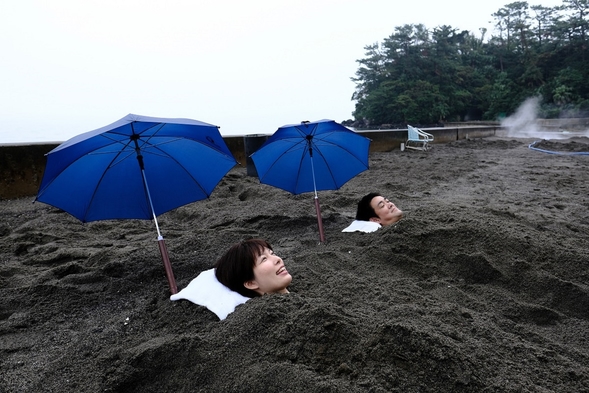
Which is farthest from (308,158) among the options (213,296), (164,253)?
(213,296)

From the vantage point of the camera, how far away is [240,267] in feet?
7.95

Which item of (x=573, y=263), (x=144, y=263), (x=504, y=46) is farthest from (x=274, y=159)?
(x=504, y=46)

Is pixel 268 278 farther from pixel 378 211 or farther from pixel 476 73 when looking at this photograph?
pixel 476 73

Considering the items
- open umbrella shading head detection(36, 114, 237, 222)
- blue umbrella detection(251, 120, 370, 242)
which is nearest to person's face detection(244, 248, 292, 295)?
open umbrella shading head detection(36, 114, 237, 222)

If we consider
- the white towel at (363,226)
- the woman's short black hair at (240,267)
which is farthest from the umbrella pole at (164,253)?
the white towel at (363,226)

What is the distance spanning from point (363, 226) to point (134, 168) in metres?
1.89

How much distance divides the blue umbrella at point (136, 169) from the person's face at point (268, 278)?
0.62m

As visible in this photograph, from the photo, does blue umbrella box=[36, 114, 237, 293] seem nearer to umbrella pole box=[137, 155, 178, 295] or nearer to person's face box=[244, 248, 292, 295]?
umbrella pole box=[137, 155, 178, 295]

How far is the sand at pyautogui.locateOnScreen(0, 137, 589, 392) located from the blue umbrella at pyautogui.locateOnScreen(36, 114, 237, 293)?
0.47 m

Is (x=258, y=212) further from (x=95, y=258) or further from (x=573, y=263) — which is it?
(x=573, y=263)

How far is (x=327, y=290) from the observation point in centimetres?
254

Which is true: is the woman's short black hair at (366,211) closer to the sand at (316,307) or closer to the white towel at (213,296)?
the sand at (316,307)

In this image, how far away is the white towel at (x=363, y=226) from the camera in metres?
3.84

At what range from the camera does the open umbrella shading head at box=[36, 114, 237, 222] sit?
110 inches
